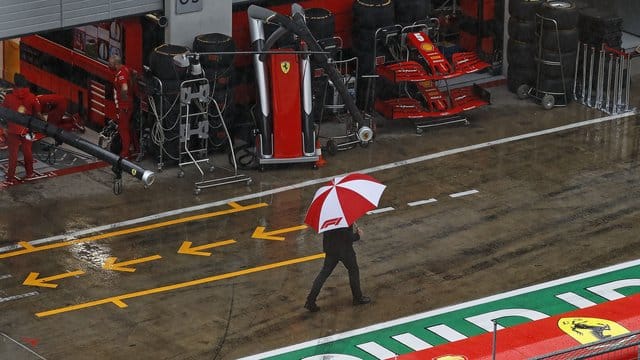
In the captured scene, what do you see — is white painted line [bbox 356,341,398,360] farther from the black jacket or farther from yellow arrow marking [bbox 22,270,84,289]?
yellow arrow marking [bbox 22,270,84,289]

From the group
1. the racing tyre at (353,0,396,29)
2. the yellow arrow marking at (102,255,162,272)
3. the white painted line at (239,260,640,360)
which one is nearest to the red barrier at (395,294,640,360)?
the white painted line at (239,260,640,360)

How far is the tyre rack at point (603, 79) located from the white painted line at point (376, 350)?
32.9 feet

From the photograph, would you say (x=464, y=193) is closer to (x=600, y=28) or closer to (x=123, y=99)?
(x=123, y=99)

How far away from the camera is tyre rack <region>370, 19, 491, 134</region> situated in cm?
2608

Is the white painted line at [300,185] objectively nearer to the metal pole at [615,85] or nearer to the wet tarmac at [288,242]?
the wet tarmac at [288,242]

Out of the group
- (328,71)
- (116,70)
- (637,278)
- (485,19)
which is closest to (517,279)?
(637,278)

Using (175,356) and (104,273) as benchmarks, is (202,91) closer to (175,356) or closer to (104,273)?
(104,273)

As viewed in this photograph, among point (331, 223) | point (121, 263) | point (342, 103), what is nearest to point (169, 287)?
point (121, 263)

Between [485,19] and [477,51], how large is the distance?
0.65 metres

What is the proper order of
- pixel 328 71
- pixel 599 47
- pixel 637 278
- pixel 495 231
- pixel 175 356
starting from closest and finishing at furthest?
pixel 175 356 < pixel 637 278 < pixel 495 231 < pixel 328 71 < pixel 599 47

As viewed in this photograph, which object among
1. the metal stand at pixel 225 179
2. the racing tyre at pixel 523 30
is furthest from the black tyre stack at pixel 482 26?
the metal stand at pixel 225 179

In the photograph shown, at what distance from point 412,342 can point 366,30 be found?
8.85 meters

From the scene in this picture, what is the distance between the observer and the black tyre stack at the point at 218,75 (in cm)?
2425

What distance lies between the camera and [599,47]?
91.8 ft
